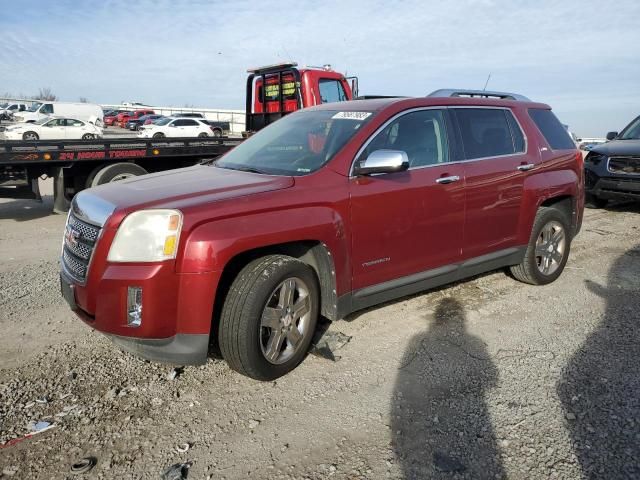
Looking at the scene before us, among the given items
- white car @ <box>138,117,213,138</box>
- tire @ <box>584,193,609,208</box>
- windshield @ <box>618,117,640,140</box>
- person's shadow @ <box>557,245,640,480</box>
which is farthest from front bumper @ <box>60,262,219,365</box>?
white car @ <box>138,117,213,138</box>

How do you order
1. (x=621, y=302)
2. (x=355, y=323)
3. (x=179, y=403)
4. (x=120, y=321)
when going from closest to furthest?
(x=120, y=321), (x=179, y=403), (x=355, y=323), (x=621, y=302)

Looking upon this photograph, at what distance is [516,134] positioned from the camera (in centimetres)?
479

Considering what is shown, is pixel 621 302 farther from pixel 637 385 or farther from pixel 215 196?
pixel 215 196

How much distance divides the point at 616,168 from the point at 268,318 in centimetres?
817

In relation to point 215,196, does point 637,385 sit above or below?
below

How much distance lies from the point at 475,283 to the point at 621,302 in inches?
51.6

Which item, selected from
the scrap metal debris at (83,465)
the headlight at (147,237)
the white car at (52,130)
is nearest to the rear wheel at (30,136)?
the white car at (52,130)

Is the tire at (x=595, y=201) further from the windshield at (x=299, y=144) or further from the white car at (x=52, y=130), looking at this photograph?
the white car at (x=52, y=130)

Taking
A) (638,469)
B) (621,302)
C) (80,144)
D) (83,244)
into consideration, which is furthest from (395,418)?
(80,144)

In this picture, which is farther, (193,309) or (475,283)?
(475,283)

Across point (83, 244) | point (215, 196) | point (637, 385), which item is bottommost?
point (637, 385)

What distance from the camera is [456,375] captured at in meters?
3.31

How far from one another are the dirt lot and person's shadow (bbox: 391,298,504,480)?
1 centimetres

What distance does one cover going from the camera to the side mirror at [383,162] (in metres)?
3.37
